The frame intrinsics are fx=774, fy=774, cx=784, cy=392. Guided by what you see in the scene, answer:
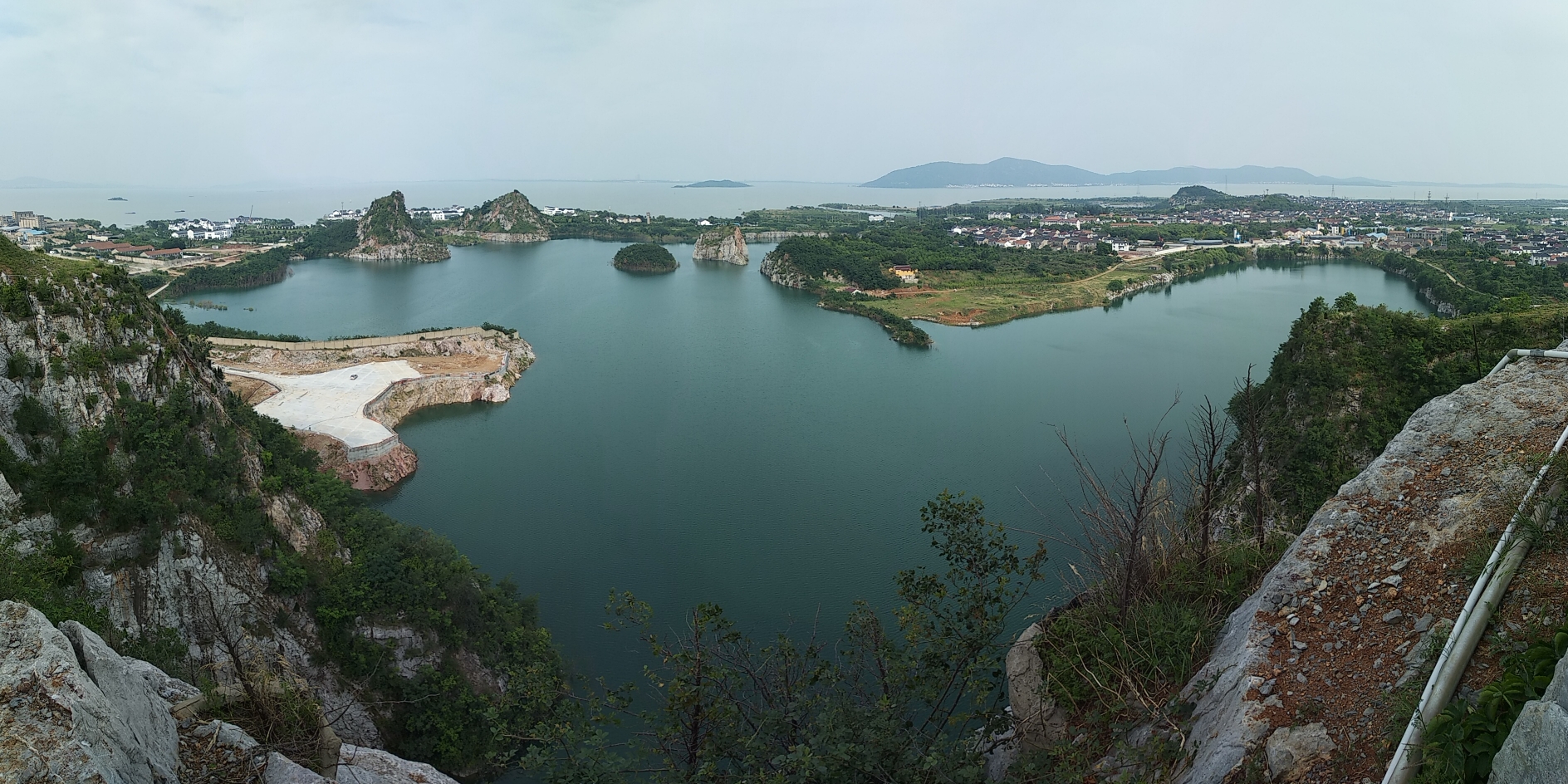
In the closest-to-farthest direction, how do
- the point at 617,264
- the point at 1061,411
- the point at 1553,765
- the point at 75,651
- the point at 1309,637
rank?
1. the point at 1553,765
2. the point at 75,651
3. the point at 1309,637
4. the point at 1061,411
5. the point at 617,264

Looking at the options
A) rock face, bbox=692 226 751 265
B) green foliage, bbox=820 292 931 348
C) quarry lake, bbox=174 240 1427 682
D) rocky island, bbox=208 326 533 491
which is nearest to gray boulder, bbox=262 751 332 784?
quarry lake, bbox=174 240 1427 682

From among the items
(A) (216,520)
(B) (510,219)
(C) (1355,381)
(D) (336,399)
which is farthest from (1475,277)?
(B) (510,219)

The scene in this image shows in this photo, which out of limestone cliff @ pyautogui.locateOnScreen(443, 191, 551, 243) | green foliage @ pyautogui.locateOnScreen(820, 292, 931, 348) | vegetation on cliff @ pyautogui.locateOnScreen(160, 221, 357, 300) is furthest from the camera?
limestone cliff @ pyautogui.locateOnScreen(443, 191, 551, 243)

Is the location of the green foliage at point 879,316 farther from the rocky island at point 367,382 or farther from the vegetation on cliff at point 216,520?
the vegetation on cliff at point 216,520

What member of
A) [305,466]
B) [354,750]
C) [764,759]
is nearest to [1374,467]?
[764,759]

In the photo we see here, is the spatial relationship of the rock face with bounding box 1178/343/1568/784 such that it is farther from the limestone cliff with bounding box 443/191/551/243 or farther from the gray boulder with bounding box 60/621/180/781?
the limestone cliff with bounding box 443/191/551/243

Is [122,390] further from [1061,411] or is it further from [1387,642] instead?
[1061,411]
